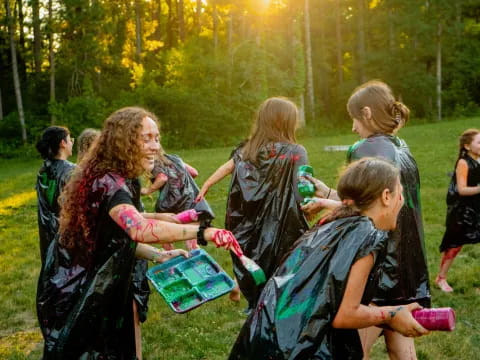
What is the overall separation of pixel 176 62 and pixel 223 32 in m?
11.3

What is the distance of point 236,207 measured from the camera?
5371 millimetres

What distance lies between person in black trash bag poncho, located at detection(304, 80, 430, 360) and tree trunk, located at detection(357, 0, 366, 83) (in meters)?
37.5

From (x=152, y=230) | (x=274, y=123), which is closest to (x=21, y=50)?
(x=274, y=123)

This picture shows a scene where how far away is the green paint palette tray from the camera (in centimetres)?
354

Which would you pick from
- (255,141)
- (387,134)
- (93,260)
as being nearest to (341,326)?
(93,260)

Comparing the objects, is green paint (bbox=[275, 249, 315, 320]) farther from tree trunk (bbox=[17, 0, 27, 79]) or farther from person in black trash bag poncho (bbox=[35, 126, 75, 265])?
tree trunk (bbox=[17, 0, 27, 79])

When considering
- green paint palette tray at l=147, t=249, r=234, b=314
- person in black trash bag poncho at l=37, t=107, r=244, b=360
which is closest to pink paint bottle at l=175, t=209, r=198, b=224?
person in black trash bag poncho at l=37, t=107, r=244, b=360

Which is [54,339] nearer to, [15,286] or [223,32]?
[15,286]

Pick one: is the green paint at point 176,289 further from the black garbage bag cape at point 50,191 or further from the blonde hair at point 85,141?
the blonde hair at point 85,141

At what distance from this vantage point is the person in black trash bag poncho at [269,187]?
4.94 meters

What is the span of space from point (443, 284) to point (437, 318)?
4223 millimetres

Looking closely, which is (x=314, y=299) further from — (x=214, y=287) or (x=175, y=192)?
(x=175, y=192)

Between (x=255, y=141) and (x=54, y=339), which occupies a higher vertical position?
(x=255, y=141)

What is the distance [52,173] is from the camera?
4887 millimetres
